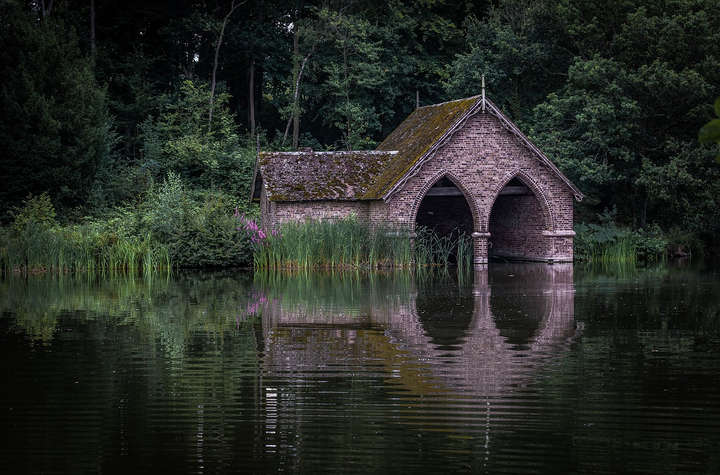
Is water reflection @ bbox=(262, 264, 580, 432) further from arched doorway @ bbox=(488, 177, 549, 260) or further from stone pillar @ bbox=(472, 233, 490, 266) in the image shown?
arched doorway @ bbox=(488, 177, 549, 260)

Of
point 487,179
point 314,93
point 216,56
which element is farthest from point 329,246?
point 314,93

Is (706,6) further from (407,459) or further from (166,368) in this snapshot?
(407,459)

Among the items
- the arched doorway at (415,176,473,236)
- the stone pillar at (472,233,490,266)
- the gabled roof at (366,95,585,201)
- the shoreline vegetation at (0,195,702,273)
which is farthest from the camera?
the arched doorway at (415,176,473,236)

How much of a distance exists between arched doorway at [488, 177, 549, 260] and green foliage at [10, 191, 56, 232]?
15.3 meters

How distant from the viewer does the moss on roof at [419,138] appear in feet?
106

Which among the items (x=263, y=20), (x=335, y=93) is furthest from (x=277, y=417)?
(x=263, y=20)

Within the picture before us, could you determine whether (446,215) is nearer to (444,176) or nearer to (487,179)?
(444,176)

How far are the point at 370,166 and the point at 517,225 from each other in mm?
5935

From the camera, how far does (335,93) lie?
45.3 metres

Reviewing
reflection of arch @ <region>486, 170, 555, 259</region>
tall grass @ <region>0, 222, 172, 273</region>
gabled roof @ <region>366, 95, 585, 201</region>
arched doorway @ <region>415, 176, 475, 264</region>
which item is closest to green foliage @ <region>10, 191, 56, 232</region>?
tall grass @ <region>0, 222, 172, 273</region>

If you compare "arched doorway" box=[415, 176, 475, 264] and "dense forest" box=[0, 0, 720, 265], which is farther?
"arched doorway" box=[415, 176, 475, 264]

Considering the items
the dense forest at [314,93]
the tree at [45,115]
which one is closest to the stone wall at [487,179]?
the dense forest at [314,93]

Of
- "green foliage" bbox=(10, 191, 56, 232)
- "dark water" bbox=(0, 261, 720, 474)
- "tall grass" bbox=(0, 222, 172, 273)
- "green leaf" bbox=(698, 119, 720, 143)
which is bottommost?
"dark water" bbox=(0, 261, 720, 474)

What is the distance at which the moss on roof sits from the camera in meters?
32.3
